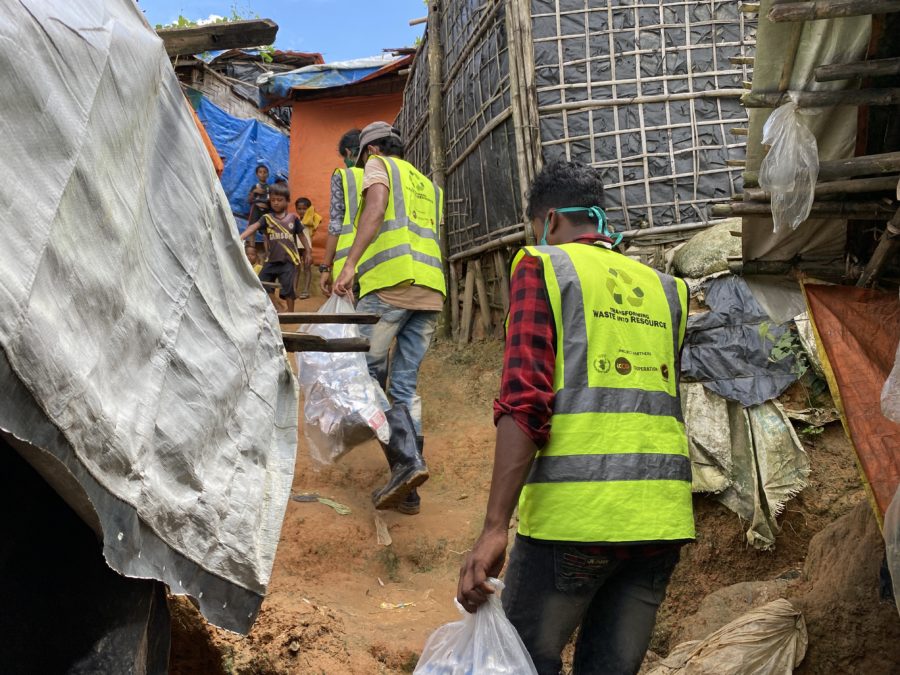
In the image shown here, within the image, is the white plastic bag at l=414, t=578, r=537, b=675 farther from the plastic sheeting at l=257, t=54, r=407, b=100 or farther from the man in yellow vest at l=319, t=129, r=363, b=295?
the plastic sheeting at l=257, t=54, r=407, b=100

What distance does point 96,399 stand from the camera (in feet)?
3.30

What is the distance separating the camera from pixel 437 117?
8.81 metres

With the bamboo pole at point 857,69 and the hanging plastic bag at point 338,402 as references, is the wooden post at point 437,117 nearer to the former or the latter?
the hanging plastic bag at point 338,402

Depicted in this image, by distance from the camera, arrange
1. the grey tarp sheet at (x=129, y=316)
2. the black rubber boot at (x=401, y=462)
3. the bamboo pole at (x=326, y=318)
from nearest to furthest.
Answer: the grey tarp sheet at (x=129, y=316)
the bamboo pole at (x=326, y=318)
the black rubber boot at (x=401, y=462)

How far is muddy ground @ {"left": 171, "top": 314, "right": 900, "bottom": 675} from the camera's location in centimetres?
277

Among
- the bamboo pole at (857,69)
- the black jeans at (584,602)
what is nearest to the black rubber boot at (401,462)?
the black jeans at (584,602)

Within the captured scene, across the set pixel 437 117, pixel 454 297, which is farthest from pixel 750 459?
pixel 437 117

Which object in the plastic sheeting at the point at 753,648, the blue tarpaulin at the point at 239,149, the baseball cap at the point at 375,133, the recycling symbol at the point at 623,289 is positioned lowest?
the plastic sheeting at the point at 753,648

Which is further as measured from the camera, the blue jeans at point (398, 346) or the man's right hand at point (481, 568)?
the blue jeans at point (398, 346)

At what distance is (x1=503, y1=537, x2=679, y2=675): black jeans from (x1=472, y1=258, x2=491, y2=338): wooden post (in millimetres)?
5927

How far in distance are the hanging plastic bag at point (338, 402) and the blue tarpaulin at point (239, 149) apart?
9.37m

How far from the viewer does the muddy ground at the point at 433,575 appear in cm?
277

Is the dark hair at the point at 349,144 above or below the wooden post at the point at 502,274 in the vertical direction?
above

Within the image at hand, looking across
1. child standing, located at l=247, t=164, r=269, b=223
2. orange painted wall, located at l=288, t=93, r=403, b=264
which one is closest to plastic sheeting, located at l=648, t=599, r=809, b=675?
child standing, located at l=247, t=164, r=269, b=223
